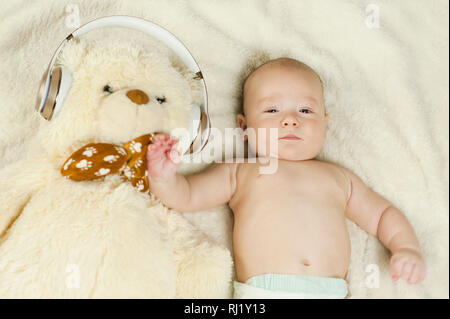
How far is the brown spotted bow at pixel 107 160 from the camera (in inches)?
34.4

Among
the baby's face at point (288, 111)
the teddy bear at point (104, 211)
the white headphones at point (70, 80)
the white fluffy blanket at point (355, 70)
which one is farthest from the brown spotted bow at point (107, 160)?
the baby's face at point (288, 111)

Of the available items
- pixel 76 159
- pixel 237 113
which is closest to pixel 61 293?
pixel 76 159

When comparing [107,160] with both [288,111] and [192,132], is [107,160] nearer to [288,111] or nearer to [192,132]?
[192,132]

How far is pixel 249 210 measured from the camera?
109 centimetres

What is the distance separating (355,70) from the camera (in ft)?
4.19

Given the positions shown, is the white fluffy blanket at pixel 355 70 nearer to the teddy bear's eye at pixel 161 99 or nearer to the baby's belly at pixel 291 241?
the baby's belly at pixel 291 241

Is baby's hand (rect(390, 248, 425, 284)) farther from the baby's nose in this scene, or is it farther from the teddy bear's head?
the teddy bear's head

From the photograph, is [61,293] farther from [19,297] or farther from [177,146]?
[177,146]

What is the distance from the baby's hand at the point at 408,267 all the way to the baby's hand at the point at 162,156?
1.90 feet

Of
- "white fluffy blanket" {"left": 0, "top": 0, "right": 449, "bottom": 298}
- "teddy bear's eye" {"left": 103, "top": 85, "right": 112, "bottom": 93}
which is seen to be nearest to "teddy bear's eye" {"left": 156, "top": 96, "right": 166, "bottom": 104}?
"teddy bear's eye" {"left": 103, "top": 85, "right": 112, "bottom": 93}

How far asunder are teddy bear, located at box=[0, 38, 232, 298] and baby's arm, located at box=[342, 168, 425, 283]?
401mm

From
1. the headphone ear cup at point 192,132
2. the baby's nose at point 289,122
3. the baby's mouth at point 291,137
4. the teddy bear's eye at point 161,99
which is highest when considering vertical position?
the baby's nose at point 289,122

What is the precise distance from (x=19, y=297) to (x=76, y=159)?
10.8 inches

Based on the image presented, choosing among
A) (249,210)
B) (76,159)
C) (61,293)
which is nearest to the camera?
(61,293)
